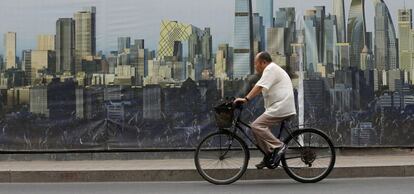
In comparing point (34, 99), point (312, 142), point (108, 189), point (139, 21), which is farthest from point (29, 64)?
point (312, 142)

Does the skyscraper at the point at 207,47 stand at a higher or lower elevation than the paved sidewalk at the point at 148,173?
higher

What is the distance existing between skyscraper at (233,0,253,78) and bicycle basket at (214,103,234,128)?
2.18 metres

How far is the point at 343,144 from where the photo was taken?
10445 millimetres

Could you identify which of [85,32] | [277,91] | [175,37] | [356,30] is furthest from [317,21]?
[85,32]

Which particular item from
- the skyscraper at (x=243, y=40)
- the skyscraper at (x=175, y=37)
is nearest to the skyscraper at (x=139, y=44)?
the skyscraper at (x=175, y=37)

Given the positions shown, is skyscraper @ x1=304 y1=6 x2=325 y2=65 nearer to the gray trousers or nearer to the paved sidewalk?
the paved sidewalk

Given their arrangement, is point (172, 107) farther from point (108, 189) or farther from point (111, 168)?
point (108, 189)

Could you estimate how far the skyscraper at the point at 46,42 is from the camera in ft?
33.8

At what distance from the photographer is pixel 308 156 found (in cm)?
838

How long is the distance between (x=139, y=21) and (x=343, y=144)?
3496mm

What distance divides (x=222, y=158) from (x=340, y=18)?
10.9ft

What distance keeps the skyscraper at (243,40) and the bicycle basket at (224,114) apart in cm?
218

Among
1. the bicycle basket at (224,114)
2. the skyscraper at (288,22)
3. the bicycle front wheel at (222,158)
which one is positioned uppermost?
the skyscraper at (288,22)

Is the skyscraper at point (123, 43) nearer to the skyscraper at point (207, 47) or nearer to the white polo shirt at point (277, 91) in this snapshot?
the skyscraper at point (207, 47)
